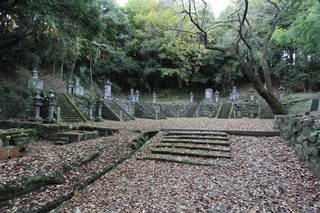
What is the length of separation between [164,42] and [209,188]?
19.5m

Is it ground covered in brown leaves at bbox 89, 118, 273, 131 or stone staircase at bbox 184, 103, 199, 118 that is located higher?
stone staircase at bbox 184, 103, 199, 118

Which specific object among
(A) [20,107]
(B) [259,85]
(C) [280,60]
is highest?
(C) [280,60]

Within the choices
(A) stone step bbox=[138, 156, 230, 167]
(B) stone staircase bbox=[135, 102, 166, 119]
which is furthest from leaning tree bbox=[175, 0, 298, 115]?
(B) stone staircase bbox=[135, 102, 166, 119]

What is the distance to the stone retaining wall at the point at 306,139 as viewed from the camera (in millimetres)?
2998

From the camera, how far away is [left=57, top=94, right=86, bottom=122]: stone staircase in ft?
32.9

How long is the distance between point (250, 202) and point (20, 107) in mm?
11827

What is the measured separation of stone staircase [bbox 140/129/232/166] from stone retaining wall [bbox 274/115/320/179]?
4.85ft

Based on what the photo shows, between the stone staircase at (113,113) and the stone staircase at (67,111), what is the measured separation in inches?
86.3

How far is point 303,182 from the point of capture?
288 centimetres

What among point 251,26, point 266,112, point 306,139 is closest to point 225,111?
point 266,112

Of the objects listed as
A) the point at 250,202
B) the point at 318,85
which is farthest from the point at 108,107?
the point at 318,85

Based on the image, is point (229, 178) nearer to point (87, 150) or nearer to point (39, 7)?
point (87, 150)

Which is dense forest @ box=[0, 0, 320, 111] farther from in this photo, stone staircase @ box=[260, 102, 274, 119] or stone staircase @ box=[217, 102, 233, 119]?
stone staircase @ box=[217, 102, 233, 119]

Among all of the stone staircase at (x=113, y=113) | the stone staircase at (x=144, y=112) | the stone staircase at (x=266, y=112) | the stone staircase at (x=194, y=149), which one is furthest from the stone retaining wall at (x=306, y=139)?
the stone staircase at (x=144, y=112)
